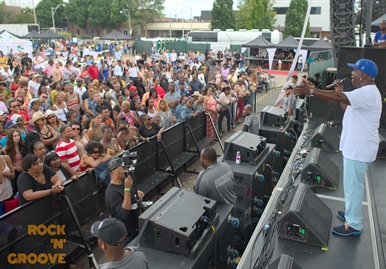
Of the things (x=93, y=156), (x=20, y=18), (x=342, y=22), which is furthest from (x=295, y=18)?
(x=20, y=18)

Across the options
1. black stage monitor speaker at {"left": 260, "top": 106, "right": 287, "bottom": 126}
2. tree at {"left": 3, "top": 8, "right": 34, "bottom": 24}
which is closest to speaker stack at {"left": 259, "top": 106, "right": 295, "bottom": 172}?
black stage monitor speaker at {"left": 260, "top": 106, "right": 287, "bottom": 126}

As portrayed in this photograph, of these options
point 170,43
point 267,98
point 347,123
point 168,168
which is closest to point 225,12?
point 170,43

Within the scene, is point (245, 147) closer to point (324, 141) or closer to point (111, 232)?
point (324, 141)

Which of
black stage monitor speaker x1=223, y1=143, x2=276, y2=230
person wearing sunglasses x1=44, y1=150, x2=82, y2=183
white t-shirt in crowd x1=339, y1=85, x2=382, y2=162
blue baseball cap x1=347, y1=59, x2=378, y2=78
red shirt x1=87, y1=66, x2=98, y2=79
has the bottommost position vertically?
black stage monitor speaker x1=223, y1=143, x2=276, y2=230

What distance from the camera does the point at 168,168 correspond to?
7.90 metres

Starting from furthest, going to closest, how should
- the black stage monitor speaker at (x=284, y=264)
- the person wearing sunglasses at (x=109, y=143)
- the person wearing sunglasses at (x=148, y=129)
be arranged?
the person wearing sunglasses at (x=148, y=129), the person wearing sunglasses at (x=109, y=143), the black stage monitor speaker at (x=284, y=264)

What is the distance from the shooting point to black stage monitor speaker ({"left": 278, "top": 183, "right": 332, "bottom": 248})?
337 centimetres

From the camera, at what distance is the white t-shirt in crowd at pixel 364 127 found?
10.6 ft

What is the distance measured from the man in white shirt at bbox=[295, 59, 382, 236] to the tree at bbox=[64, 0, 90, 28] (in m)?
85.0

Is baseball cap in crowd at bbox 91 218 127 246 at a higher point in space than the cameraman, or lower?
higher

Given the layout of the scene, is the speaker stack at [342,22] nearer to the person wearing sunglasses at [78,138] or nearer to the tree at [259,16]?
the person wearing sunglasses at [78,138]

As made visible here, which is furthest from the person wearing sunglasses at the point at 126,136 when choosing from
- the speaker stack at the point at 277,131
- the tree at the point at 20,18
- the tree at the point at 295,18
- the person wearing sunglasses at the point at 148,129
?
the tree at the point at 20,18

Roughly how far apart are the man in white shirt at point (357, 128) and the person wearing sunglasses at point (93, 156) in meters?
3.54

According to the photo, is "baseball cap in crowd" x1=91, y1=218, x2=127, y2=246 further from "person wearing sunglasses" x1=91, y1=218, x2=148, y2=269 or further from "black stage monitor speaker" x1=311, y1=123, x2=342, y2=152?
"black stage monitor speaker" x1=311, y1=123, x2=342, y2=152
